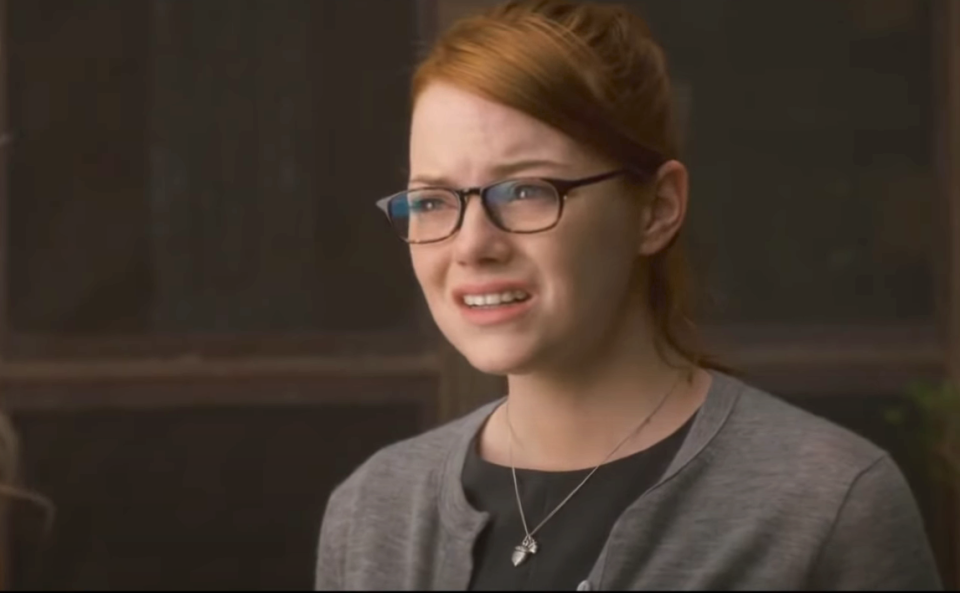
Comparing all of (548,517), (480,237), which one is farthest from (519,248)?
(548,517)

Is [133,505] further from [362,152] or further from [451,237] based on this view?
[451,237]

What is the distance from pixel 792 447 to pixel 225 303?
51cm

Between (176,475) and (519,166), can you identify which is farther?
(176,475)

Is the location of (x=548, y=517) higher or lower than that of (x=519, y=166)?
lower

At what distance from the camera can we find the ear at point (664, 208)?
70cm

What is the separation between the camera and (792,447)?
2.24 feet

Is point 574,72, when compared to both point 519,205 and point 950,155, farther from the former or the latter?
point 950,155

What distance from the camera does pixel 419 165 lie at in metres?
0.70

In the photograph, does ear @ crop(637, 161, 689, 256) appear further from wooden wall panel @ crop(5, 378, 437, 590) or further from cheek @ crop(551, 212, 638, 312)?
wooden wall panel @ crop(5, 378, 437, 590)

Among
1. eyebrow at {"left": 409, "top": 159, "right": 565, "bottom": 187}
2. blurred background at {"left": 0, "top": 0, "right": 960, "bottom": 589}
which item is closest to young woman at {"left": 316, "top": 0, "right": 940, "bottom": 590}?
eyebrow at {"left": 409, "top": 159, "right": 565, "bottom": 187}

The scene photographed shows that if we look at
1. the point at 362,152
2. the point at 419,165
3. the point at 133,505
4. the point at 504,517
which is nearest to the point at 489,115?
the point at 419,165

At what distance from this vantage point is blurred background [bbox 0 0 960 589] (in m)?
1.04

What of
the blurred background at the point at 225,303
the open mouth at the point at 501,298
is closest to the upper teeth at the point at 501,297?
the open mouth at the point at 501,298

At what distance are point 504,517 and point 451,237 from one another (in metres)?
A: 0.15
